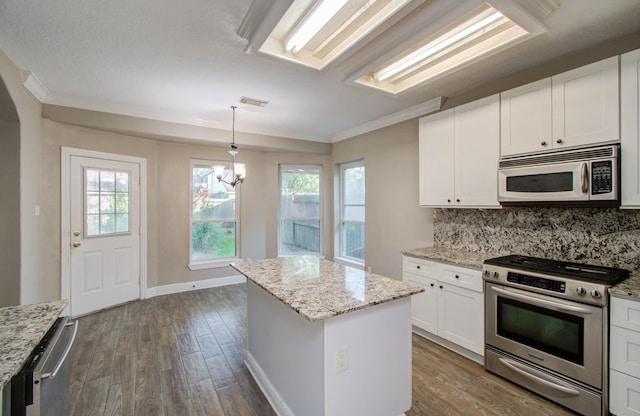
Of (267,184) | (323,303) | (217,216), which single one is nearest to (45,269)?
(217,216)

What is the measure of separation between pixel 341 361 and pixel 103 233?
12.7 ft

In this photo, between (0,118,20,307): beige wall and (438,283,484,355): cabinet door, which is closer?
(438,283,484,355): cabinet door

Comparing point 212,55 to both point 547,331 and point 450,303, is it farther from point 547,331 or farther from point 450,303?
point 547,331

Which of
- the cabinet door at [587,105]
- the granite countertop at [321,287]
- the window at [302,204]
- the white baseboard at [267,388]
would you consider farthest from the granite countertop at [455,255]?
the window at [302,204]

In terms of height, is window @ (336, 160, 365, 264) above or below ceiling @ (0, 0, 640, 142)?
below

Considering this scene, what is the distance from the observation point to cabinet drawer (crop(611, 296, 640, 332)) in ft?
5.58

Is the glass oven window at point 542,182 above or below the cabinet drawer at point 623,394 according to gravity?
above

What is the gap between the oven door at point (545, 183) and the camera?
6.81 feet

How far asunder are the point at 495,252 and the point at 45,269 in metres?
4.97

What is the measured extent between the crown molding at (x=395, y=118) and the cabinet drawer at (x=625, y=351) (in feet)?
8.30

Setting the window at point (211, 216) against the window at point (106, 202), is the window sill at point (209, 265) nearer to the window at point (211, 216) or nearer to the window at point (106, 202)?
the window at point (211, 216)

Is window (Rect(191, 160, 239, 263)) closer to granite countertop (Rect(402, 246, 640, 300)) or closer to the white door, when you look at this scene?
the white door

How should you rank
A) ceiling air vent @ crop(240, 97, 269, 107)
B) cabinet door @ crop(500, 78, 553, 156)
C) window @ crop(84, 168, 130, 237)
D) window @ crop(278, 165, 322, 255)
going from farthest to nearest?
1. window @ crop(278, 165, 322, 255)
2. window @ crop(84, 168, 130, 237)
3. ceiling air vent @ crop(240, 97, 269, 107)
4. cabinet door @ crop(500, 78, 553, 156)

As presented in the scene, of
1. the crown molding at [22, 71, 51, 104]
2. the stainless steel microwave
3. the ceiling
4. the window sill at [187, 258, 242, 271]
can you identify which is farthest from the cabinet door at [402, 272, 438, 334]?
the crown molding at [22, 71, 51, 104]
